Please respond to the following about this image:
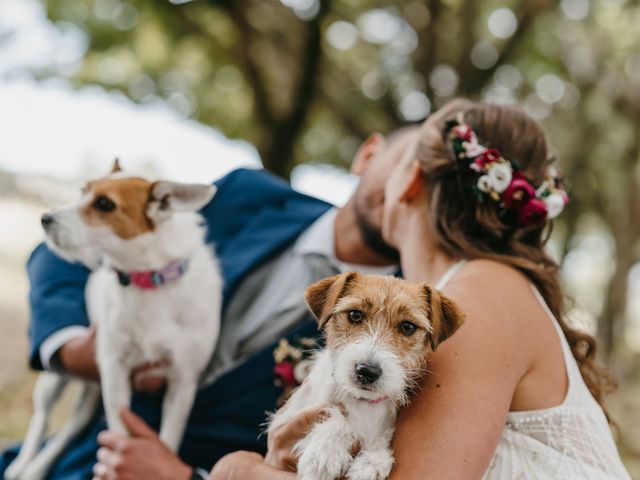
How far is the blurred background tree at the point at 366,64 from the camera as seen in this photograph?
9.48 metres

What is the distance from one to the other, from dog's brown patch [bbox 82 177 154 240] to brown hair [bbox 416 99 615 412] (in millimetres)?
1305

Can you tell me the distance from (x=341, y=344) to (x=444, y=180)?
103 cm

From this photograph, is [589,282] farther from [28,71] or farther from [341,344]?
[341,344]

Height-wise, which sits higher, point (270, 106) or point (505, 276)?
A: point (505, 276)

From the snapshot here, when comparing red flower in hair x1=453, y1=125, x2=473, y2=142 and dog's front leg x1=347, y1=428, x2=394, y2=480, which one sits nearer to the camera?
dog's front leg x1=347, y1=428, x2=394, y2=480

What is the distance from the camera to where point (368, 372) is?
1.75m

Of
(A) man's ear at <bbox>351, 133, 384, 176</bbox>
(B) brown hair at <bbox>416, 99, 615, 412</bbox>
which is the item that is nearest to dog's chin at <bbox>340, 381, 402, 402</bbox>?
(B) brown hair at <bbox>416, 99, 615, 412</bbox>

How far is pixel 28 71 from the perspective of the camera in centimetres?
1070

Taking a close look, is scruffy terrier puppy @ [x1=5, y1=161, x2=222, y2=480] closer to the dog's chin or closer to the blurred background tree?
the dog's chin

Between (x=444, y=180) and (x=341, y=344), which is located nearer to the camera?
(x=341, y=344)

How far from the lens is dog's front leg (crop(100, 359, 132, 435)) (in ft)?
10.1

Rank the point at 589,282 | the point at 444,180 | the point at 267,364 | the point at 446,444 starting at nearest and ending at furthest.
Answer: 1. the point at 446,444
2. the point at 444,180
3. the point at 267,364
4. the point at 589,282

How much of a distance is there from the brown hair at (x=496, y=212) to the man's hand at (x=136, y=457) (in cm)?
159


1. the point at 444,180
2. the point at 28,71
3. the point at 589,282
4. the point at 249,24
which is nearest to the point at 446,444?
the point at 444,180
